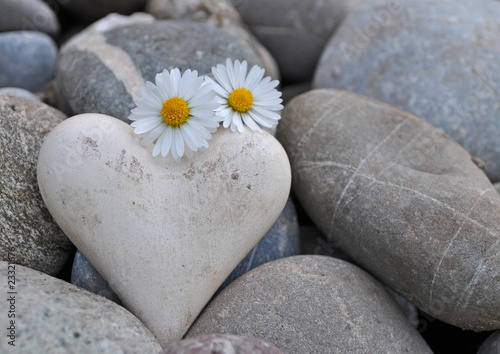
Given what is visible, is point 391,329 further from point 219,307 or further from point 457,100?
point 457,100

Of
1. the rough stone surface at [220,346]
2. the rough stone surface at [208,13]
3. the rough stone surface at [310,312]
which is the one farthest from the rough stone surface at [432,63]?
the rough stone surface at [220,346]

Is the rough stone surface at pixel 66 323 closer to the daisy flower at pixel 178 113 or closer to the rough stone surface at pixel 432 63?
the daisy flower at pixel 178 113

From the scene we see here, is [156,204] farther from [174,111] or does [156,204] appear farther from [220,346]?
[220,346]

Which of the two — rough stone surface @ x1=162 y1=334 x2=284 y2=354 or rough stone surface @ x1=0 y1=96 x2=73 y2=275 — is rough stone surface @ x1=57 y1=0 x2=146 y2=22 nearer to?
rough stone surface @ x1=0 y1=96 x2=73 y2=275

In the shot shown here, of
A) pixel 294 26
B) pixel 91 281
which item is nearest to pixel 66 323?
pixel 91 281

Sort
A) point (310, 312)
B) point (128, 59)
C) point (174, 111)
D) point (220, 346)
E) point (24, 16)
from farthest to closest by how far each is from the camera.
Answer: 1. point (24, 16)
2. point (128, 59)
3. point (310, 312)
4. point (174, 111)
5. point (220, 346)

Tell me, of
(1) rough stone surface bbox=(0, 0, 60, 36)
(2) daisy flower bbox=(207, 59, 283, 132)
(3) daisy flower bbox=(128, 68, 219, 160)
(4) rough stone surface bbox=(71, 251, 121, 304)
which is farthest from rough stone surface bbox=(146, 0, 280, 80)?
(4) rough stone surface bbox=(71, 251, 121, 304)

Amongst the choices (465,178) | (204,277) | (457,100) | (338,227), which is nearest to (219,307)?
(204,277)
